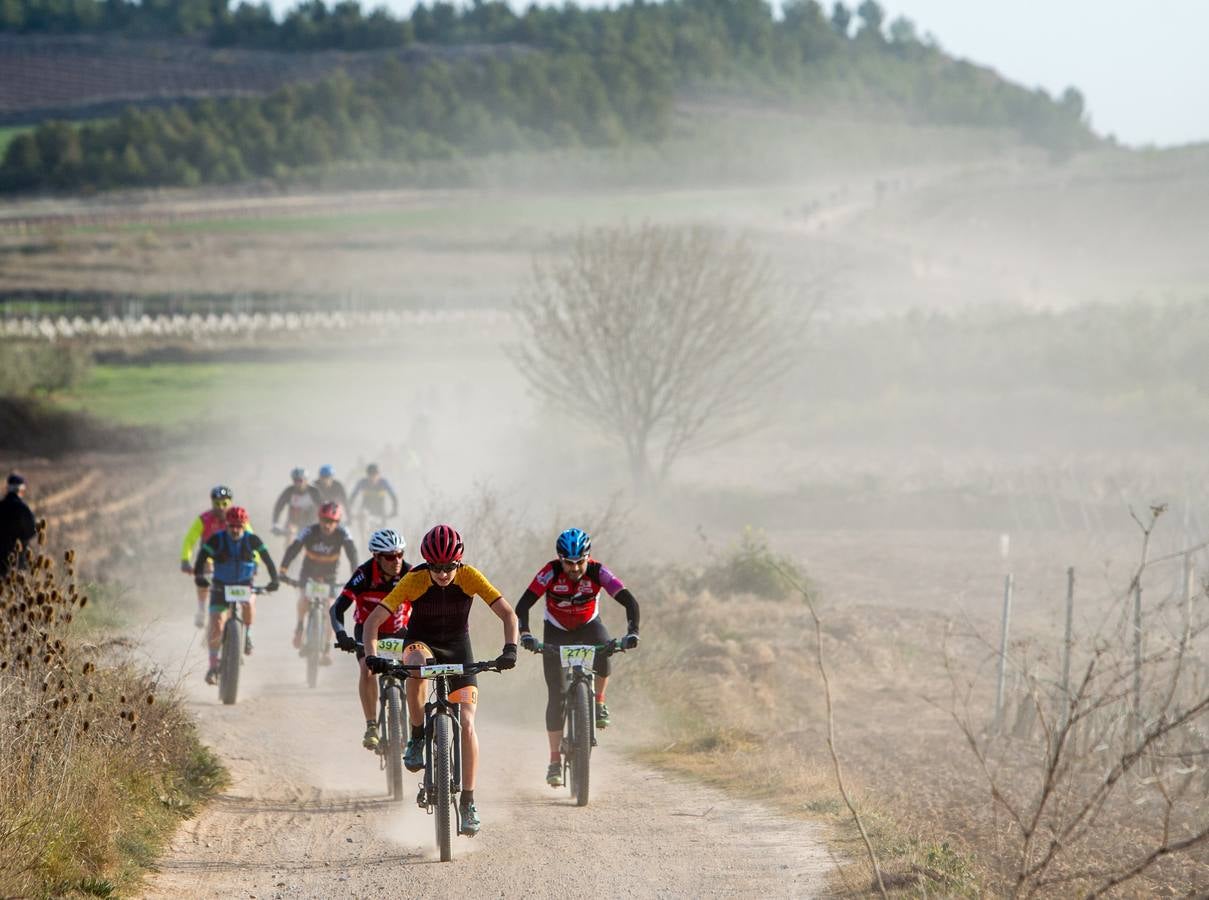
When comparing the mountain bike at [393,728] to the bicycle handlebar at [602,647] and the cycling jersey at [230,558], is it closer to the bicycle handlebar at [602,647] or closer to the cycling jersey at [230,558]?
the bicycle handlebar at [602,647]

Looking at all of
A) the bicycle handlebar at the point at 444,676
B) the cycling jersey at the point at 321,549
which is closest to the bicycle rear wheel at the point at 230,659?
the cycling jersey at the point at 321,549

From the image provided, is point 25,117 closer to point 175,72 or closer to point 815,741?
point 175,72

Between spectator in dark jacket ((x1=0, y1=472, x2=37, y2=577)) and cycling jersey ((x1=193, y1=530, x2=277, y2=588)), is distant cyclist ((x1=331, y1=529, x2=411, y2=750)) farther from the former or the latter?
spectator in dark jacket ((x1=0, y1=472, x2=37, y2=577))

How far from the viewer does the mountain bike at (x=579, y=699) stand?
10977 mm

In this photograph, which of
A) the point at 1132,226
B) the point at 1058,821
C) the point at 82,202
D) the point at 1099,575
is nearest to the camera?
the point at 1058,821

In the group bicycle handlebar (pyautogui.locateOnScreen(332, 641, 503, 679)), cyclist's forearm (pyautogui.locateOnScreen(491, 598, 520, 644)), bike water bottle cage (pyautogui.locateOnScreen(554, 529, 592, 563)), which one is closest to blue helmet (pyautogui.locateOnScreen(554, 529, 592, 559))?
bike water bottle cage (pyautogui.locateOnScreen(554, 529, 592, 563))

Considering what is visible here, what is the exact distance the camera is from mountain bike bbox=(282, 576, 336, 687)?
1605 centimetres

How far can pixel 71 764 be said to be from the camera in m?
9.20

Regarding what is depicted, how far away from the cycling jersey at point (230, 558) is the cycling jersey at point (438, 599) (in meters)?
5.12

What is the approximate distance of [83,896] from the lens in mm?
8398

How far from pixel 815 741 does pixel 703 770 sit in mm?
3337

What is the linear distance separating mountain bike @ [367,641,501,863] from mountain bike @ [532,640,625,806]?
120cm

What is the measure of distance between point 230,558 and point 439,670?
19.1 feet

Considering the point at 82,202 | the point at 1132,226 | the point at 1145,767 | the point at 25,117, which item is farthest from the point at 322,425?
the point at 25,117
